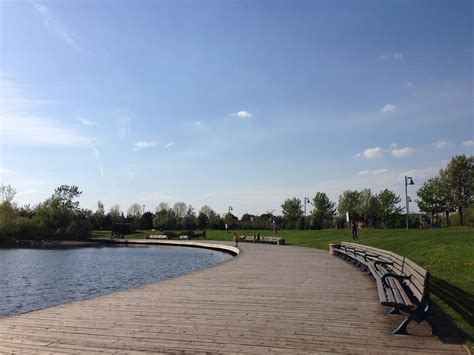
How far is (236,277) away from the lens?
14219 mm

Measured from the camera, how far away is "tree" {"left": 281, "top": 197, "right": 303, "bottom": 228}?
273 feet

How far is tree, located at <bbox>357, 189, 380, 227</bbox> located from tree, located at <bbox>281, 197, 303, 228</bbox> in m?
12.7

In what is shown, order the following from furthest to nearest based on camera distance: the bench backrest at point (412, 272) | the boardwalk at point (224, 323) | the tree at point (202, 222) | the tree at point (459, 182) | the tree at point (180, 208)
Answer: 1. the tree at point (180, 208)
2. the tree at point (202, 222)
3. the tree at point (459, 182)
4. the bench backrest at point (412, 272)
5. the boardwalk at point (224, 323)

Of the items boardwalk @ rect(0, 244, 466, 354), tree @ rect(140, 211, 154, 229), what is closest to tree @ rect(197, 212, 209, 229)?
tree @ rect(140, 211, 154, 229)

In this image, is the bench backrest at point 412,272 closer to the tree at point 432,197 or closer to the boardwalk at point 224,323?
the boardwalk at point 224,323

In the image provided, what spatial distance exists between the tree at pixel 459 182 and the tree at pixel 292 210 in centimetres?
3375

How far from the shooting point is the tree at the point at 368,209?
7194cm

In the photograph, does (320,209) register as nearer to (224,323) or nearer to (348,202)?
(348,202)

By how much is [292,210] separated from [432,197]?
3068 centimetres

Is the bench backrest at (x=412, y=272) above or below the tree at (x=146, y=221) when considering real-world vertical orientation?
below

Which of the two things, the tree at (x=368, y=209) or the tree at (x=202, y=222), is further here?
the tree at (x=202, y=222)

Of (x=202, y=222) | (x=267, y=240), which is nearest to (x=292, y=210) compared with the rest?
(x=202, y=222)

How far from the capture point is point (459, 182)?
2050 inches

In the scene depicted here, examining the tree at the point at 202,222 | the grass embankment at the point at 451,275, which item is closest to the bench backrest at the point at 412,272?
the grass embankment at the point at 451,275
